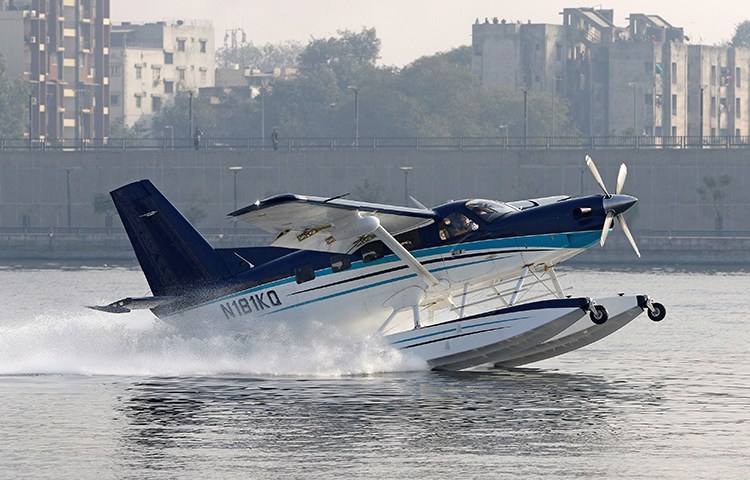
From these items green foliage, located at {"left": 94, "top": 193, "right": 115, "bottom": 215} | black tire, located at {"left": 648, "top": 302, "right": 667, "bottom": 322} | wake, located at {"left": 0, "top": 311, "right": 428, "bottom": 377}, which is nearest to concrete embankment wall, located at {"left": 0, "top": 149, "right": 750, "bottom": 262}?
green foliage, located at {"left": 94, "top": 193, "right": 115, "bottom": 215}

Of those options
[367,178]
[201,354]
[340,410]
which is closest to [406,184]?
[367,178]

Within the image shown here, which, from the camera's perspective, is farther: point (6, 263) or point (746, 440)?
point (6, 263)

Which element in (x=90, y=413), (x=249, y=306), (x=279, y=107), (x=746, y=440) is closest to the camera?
(x=746, y=440)

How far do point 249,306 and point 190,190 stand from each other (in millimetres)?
77399

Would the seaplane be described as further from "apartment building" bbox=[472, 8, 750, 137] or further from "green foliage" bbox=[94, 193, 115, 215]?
"apartment building" bbox=[472, 8, 750, 137]

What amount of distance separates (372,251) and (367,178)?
7636 cm

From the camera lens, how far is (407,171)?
4104 inches

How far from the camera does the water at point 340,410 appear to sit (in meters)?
21.8

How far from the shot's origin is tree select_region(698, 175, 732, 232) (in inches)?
4013

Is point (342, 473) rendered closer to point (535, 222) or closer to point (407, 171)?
point (535, 222)

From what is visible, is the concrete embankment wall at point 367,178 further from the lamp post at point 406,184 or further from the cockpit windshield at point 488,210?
the cockpit windshield at point 488,210

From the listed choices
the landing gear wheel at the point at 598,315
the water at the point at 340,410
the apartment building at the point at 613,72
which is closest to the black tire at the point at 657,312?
the landing gear wheel at the point at 598,315

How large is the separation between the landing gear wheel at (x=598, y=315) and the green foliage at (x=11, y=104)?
130 metres

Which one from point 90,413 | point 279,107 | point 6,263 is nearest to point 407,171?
point 6,263
